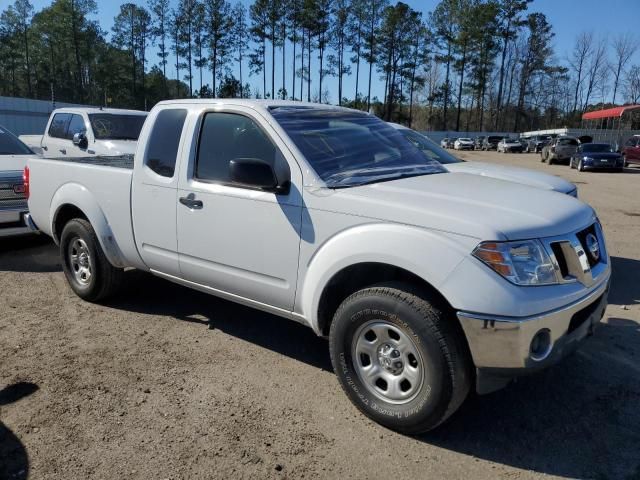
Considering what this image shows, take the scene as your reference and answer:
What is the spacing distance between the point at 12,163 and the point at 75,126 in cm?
319

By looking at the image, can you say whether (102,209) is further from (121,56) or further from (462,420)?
(121,56)

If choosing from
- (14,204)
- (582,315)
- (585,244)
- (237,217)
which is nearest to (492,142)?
(14,204)

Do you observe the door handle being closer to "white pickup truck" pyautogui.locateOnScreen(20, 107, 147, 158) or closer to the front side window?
the front side window

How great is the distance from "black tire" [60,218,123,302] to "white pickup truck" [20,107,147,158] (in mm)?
4484

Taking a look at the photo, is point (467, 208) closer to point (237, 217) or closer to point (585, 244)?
point (585, 244)

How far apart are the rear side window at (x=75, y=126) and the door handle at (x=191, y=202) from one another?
7.22m

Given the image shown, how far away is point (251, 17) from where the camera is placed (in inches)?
2906

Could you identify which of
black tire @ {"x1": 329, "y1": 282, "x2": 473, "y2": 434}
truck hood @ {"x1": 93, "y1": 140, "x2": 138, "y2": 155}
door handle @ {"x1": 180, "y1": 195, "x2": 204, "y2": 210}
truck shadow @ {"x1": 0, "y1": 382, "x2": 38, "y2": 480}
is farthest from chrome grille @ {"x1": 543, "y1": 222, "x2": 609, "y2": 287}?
truck hood @ {"x1": 93, "y1": 140, "x2": 138, "y2": 155}

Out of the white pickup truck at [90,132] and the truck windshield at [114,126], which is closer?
the white pickup truck at [90,132]

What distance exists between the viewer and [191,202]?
4066 mm

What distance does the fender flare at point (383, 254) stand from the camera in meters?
2.84

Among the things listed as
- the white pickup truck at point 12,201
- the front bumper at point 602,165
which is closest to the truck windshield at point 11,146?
the white pickup truck at point 12,201

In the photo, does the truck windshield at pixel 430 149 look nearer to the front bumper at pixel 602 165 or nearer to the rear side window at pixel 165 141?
the rear side window at pixel 165 141

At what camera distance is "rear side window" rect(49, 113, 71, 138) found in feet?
35.6
